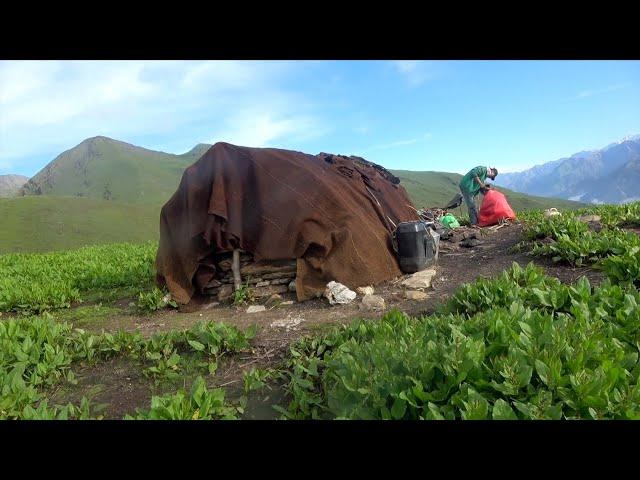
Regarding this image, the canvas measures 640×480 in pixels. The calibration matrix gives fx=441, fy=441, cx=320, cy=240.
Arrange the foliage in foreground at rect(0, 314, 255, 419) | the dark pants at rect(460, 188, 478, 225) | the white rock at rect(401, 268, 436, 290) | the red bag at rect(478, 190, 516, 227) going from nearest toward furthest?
the foliage in foreground at rect(0, 314, 255, 419) < the white rock at rect(401, 268, 436, 290) < the red bag at rect(478, 190, 516, 227) < the dark pants at rect(460, 188, 478, 225)

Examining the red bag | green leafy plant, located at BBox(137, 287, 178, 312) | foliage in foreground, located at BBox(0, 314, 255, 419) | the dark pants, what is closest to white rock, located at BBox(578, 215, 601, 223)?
the red bag

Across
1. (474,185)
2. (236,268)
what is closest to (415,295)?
(236,268)

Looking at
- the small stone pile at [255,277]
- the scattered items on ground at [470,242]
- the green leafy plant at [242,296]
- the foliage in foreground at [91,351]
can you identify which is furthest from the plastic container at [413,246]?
the foliage in foreground at [91,351]

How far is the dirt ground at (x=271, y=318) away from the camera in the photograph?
432 centimetres

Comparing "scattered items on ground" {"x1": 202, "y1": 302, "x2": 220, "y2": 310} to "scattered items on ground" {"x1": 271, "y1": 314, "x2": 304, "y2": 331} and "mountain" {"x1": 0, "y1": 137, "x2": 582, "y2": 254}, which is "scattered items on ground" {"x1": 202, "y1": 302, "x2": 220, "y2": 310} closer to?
"scattered items on ground" {"x1": 271, "y1": 314, "x2": 304, "y2": 331}

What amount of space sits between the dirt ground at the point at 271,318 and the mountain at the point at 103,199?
1698 inches

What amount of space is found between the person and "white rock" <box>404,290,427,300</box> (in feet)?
21.8

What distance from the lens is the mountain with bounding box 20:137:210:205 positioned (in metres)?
146

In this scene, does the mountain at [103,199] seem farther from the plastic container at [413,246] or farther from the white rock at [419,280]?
the white rock at [419,280]

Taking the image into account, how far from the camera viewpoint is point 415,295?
665cm

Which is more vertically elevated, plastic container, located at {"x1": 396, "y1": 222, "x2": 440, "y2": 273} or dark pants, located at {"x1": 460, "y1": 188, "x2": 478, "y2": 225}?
dark pants, located at {"x1": 460, "y1": 188, "x2": 478, "y2": 225}
